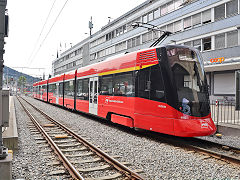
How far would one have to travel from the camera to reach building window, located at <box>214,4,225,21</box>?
2316 cm

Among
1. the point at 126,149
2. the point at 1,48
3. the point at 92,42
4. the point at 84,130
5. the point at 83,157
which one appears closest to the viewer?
the point at 1,48

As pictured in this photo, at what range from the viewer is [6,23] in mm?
3693

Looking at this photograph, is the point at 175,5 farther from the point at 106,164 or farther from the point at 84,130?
the point at 106,164

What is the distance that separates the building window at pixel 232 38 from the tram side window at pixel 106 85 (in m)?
16.6

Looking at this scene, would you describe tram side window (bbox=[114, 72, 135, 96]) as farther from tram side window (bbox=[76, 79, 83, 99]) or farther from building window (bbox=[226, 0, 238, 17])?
building window (bbox=[226, 0, 238, 17])

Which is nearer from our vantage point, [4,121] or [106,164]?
[4,121]

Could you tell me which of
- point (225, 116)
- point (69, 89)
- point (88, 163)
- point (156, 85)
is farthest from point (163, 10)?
point (88, 163)

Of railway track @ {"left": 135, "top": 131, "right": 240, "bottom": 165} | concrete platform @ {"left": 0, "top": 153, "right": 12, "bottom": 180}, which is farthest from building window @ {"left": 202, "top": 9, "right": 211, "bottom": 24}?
concrete platform @ {"left": 0, "top": 153, "right": 12, "bottom": 180}

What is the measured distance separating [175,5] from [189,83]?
25054 mm

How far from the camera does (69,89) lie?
56.8 ft

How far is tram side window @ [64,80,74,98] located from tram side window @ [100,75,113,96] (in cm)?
570

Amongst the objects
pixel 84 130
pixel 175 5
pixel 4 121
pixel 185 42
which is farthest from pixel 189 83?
pixel 175 5

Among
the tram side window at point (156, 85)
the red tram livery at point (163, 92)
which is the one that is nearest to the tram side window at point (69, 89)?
the red tram livery at point (163, 92)

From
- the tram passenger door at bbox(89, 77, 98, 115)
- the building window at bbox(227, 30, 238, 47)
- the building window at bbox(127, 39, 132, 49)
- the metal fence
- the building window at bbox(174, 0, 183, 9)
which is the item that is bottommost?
the metal fence
